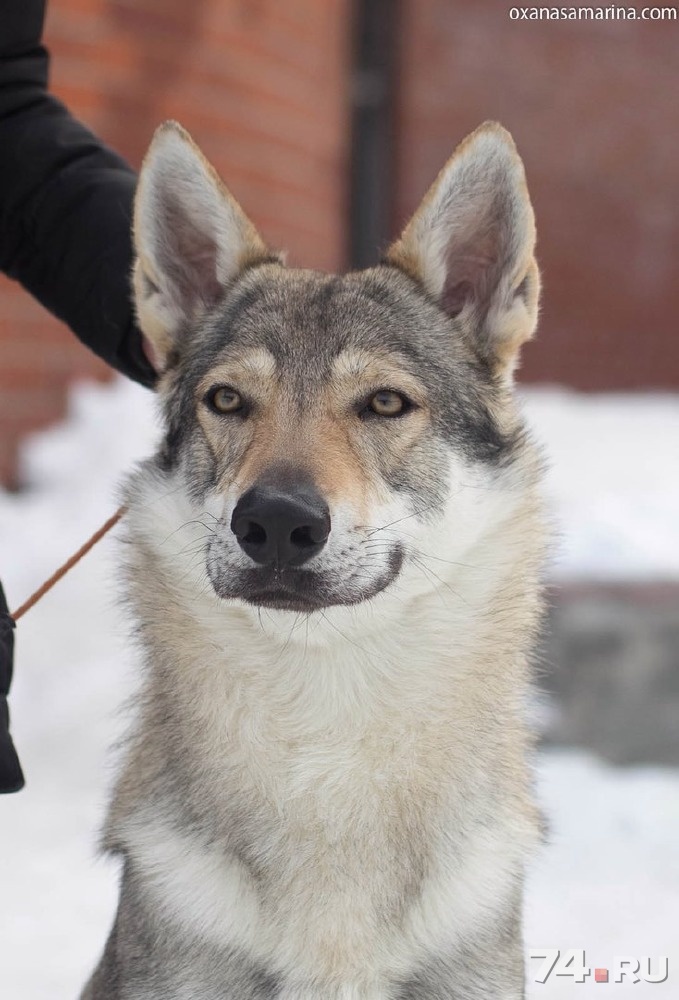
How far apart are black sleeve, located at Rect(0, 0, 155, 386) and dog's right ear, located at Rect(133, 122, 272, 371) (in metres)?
0.11

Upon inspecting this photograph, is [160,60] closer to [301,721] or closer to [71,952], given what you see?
[71,952]

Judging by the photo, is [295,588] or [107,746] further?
[107,746]

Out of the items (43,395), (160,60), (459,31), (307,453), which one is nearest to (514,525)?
(307,453)

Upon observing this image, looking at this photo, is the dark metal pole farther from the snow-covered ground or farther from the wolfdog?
the wolfdog

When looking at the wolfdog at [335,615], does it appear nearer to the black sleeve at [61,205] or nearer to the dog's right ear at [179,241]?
the dog's right ear at [179,241]

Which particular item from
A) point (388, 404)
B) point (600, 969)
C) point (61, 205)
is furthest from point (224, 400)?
point (600, 969)

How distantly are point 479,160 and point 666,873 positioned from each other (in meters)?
2.92

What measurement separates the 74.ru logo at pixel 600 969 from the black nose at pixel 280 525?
6.40ft

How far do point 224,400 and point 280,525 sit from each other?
0.51m

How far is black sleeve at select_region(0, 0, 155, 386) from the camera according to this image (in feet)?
10.1

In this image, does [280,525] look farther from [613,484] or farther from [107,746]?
[613,484]

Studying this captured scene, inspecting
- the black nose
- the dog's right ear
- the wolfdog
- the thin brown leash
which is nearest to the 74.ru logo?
the wolfdog

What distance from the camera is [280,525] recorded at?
2.40 metres

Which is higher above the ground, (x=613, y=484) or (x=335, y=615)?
(x=335, y=615)
